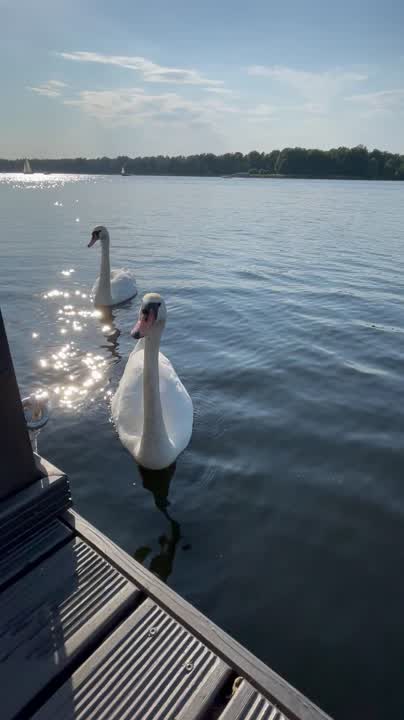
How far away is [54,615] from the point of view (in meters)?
3.09

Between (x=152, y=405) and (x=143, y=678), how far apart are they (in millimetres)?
3022

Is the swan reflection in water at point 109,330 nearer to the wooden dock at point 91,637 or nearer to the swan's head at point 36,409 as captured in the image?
the swan's head at point 36,409

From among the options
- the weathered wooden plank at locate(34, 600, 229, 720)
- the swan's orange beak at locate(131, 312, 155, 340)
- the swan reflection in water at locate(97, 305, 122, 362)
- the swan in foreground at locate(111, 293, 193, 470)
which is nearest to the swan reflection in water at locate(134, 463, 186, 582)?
the swan in foreground at locate(111, 293, 193, 470)

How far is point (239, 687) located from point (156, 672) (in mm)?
522

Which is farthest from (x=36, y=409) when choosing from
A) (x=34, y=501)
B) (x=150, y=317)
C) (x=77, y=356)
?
(x=77, y=356)

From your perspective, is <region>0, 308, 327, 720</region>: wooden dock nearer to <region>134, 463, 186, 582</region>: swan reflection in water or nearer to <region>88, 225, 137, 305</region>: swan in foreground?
<region>134, 463, 186, 582</region>: swan reflection in water

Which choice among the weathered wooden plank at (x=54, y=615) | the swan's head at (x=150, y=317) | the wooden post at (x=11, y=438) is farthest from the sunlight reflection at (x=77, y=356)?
the weathered wooden plank at (x=54, y=615)

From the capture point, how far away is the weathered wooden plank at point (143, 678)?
2625 mm

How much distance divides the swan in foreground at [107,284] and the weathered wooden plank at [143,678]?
11.2 m

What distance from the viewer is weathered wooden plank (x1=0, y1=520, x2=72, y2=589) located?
131 inches

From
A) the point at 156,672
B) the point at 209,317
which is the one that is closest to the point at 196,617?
the point at 156,672

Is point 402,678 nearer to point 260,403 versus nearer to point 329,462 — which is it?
point 329,462

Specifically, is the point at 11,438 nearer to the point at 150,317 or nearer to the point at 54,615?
the point at 54,615

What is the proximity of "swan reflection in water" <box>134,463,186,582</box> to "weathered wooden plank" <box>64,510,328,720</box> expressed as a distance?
1275 millimetres
